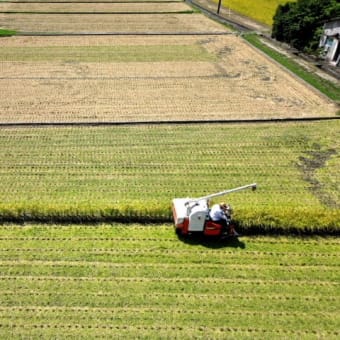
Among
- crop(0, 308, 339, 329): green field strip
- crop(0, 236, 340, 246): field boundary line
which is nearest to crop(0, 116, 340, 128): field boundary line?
crop(0, 236, 340, 246): field boundary line

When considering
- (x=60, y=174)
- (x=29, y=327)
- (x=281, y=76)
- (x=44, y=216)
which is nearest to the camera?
(x=29, y=327)

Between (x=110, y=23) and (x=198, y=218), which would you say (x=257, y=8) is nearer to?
(x=110, y=23)

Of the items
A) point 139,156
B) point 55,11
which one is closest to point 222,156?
point 139,156

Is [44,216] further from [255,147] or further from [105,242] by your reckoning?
[255,147]

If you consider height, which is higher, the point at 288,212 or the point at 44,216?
the point at 288,212

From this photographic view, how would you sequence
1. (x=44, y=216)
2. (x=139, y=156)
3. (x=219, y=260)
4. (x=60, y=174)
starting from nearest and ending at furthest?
1. (x=219, y=260)
2. (x=44, y=216)
3. (x=60, y=174)
4. (x=139, y=156)

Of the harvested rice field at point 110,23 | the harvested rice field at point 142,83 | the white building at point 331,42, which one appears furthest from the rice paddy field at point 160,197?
the harvested rice field at point 110,23
